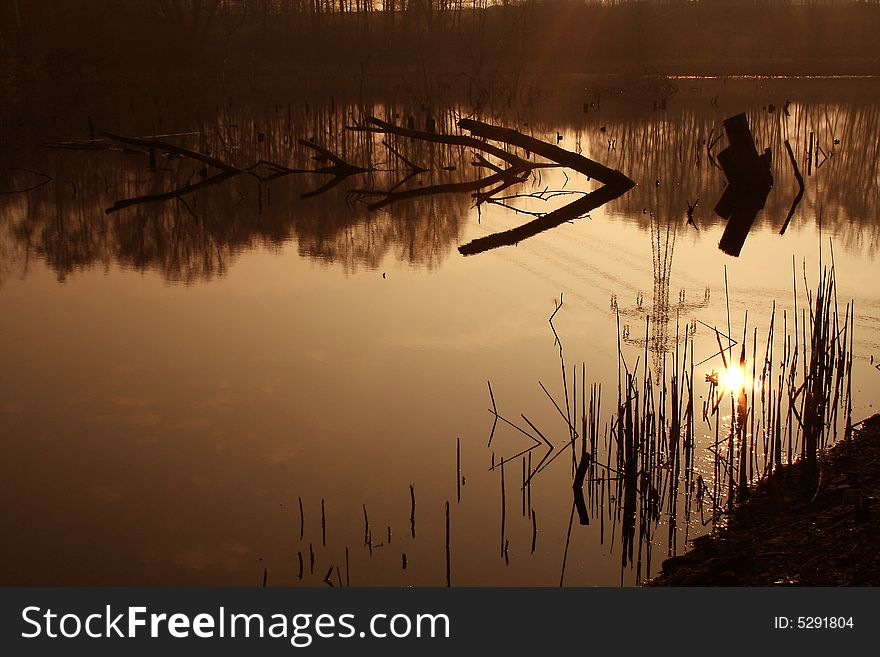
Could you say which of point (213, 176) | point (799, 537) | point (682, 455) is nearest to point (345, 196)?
point (213, 176)

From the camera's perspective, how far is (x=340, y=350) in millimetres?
5680

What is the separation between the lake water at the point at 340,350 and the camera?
3.64m

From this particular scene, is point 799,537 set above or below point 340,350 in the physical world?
below

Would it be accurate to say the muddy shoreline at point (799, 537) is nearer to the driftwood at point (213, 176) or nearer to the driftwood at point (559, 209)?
the driftwood at point (559, 209)

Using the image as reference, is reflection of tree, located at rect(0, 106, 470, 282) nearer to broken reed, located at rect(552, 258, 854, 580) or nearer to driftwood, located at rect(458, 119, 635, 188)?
driftwood, located at rect(458, 119, 635, 188)

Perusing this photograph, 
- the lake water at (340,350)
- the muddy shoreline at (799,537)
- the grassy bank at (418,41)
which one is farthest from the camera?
the grassy bank at (418,41)

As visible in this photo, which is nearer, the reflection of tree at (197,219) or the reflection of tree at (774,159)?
the reflection of tree at (197,219)

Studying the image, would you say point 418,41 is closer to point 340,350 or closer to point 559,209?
point 559,209

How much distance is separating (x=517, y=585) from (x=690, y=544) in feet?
2.15

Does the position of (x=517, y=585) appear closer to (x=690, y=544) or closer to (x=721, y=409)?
(x=690, y=544)

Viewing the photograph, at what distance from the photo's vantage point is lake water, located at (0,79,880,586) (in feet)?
11.9

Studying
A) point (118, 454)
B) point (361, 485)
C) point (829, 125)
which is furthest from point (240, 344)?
point (829, 125)

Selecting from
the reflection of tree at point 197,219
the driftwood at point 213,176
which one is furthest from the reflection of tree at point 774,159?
the driftwood at point 213,176

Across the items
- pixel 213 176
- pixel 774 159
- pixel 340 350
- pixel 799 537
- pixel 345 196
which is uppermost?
pixel 774 159
